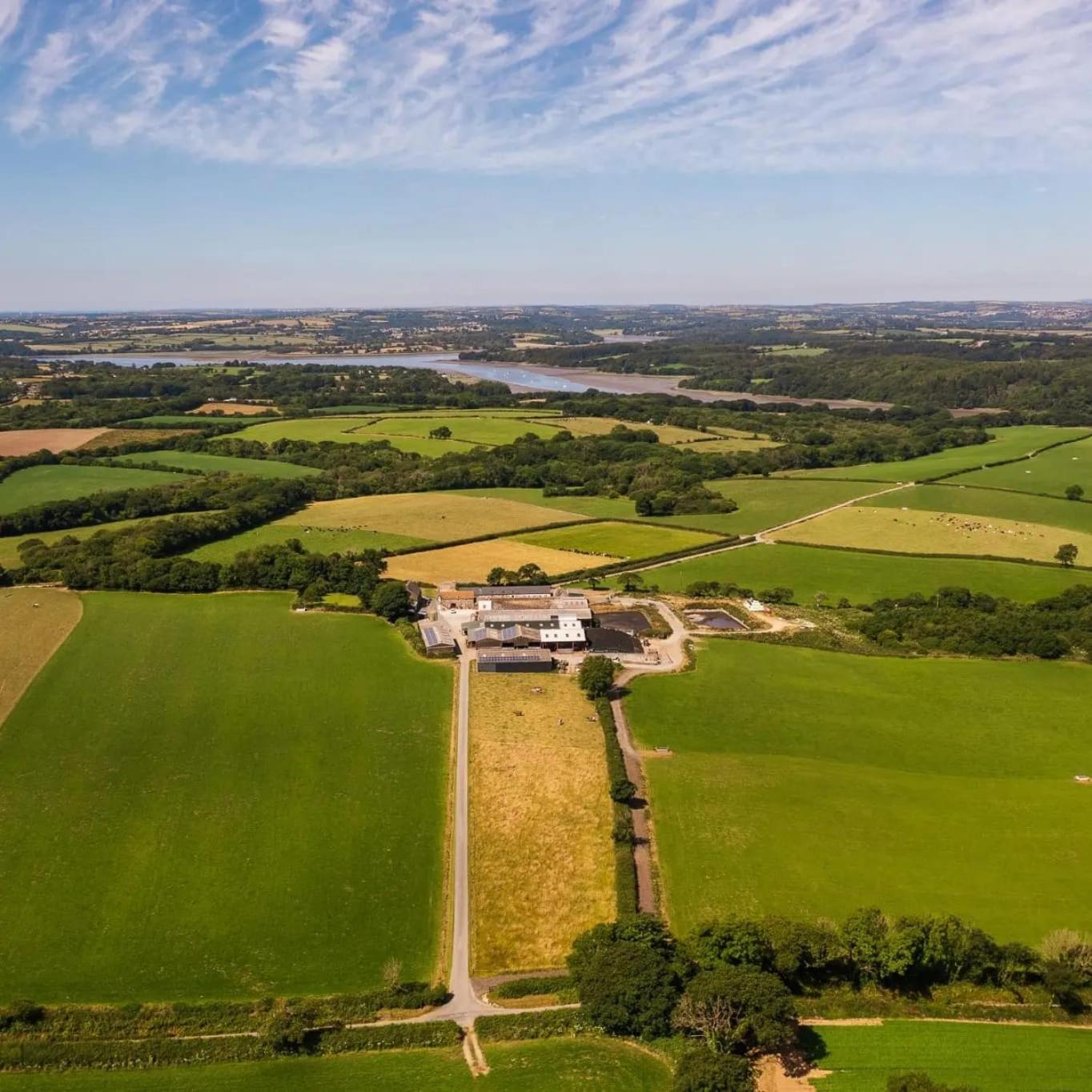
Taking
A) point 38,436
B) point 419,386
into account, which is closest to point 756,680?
point 38,436

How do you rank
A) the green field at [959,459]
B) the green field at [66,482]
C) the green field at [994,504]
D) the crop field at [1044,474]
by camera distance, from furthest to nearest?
the green field at [959,459] < the crop field at [1044,474] < the green field at [66,482] < the green field at [994,504]

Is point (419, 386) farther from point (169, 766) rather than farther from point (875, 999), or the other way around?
point (875, 999)

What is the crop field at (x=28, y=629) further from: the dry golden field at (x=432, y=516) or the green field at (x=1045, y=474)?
the green field at (x=1045, y=474)

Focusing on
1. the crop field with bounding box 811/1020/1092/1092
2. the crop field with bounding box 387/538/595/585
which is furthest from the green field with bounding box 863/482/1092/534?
the crop field with bounding box 811/1020/1092/1092

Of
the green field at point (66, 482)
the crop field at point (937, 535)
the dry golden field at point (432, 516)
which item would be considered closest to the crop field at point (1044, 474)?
the crop field at point (937, 535)

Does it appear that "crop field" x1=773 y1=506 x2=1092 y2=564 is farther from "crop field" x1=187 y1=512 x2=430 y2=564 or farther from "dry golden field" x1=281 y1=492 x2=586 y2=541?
"crop field" x1=187 y1=512 x2=430 y2=564
